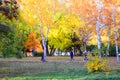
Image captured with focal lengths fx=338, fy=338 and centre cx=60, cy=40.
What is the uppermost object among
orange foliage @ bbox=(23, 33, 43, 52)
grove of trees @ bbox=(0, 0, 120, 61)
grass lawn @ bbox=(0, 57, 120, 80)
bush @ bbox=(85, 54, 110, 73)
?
grove of trees @ bbox=(0, 0, 120, 61)

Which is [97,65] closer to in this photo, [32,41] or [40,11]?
[40,11]

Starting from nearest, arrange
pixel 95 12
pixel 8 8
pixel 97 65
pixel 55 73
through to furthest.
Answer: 1. pixel 97 65
2. pixel 55 73
3. pixel 8 8
4. pixel 95 12

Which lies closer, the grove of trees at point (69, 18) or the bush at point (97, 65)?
the bush at point (97, 65)

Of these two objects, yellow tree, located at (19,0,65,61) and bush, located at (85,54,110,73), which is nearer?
bush, located at (85,54,110,73)

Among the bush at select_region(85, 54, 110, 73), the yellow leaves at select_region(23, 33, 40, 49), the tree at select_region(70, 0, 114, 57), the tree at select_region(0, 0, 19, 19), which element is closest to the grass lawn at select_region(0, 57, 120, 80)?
the bush at select_region(85, 54, 110, 73)

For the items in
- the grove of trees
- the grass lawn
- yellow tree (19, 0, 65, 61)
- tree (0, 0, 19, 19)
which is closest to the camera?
the grass lawn

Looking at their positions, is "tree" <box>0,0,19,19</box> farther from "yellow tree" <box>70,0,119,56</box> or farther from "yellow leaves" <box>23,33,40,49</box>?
"yellow leaves" <box>23,33,40,49</box>

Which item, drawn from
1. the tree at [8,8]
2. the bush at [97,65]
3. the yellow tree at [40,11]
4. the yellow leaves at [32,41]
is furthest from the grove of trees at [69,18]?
the bush at [97,65]

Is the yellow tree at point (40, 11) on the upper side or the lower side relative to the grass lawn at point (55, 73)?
upper


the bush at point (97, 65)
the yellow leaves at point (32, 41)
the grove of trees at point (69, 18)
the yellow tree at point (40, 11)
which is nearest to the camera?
the bush at point (97, 65)

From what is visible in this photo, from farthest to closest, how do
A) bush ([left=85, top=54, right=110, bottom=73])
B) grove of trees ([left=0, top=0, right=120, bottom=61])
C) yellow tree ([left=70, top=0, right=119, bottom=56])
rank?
yellow tree ([left=70, top=0, right=119, bottom=56])
grove of trees ([left=0, top=0, right=120, bottom=61])
bush ([left=85, top=54, right=110, bottom=73])

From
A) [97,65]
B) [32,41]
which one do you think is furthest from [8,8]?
[32,41]

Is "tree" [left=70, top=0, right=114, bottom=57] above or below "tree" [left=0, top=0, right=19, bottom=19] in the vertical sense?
above

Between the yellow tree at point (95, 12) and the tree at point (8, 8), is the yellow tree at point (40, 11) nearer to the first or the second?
the yellow tree at point (95, 12)
